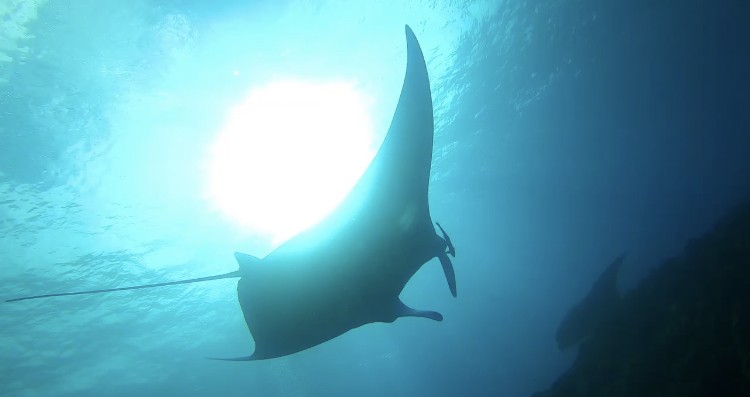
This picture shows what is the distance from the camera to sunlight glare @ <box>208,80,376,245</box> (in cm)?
1051

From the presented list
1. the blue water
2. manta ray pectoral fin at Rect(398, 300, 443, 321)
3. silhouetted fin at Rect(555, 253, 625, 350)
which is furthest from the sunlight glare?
silhouetted fin at Rect(555, 253, 625, 350)

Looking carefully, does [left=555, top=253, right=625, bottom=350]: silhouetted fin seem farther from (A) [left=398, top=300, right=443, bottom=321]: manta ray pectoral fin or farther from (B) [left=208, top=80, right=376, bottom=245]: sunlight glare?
(A) [left=398, top=300, right=443, bottom=321]: manta ray pectoral fin

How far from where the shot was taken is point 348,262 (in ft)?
12.1

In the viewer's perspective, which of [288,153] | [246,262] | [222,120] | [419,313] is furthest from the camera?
[288,153]

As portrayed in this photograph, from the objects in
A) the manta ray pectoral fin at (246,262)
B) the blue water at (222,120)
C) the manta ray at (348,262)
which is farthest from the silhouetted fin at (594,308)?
the manta ray pectoral fin at (246,262)

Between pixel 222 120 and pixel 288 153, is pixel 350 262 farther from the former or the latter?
pixel 288 153

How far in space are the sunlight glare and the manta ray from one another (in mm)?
7351

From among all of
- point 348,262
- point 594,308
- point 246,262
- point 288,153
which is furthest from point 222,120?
point 594,308

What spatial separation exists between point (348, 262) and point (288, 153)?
852cm

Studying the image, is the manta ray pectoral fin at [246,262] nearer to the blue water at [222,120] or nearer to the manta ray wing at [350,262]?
the manta ray wing at [350,262]

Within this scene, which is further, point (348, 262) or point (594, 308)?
point (594, 308)

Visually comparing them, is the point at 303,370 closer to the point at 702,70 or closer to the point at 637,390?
the point at 637,390

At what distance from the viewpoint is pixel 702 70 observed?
18609mm

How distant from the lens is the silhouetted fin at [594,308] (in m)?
12.4
